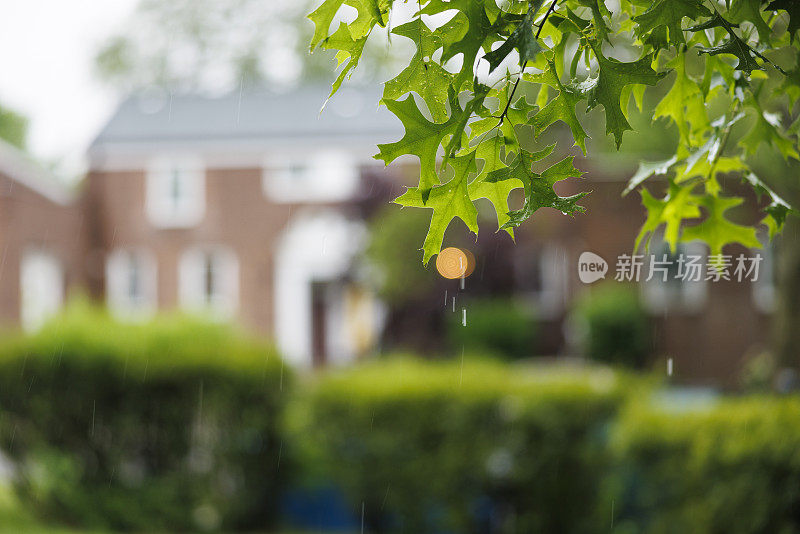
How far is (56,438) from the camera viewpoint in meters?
7.88

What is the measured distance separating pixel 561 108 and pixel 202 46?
39.1 metres

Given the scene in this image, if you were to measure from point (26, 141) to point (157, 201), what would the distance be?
2307 cm

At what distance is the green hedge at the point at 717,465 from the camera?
4.22m

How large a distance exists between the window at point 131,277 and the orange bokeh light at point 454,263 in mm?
9009

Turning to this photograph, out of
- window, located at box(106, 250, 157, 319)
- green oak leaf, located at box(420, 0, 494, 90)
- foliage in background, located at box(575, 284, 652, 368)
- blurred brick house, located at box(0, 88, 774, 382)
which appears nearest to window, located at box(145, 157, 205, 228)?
blurred brick house, located at box(0, 88, 774, 382)

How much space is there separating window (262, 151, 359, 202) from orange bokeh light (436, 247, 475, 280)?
15.3 feet

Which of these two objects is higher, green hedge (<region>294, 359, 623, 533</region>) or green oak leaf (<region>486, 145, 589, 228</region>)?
green oak leaf (<region>486, 145, 589, 228</region>)

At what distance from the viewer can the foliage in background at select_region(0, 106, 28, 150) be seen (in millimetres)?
42531

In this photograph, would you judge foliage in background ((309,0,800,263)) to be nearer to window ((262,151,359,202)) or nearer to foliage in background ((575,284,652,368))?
foliage in background ((575,284,652,368))

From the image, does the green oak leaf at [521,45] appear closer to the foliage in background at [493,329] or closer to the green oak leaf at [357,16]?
the green oak leaf at [357,16]

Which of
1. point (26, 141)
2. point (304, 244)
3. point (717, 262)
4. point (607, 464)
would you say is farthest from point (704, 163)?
point (26, 141)

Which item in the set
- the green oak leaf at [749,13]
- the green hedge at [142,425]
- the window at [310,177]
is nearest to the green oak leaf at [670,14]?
the green oak leaf at [749,13]

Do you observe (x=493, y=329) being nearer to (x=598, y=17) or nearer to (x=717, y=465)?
(x=717, y=465)

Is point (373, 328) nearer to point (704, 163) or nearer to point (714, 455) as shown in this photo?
point (714, 455)
